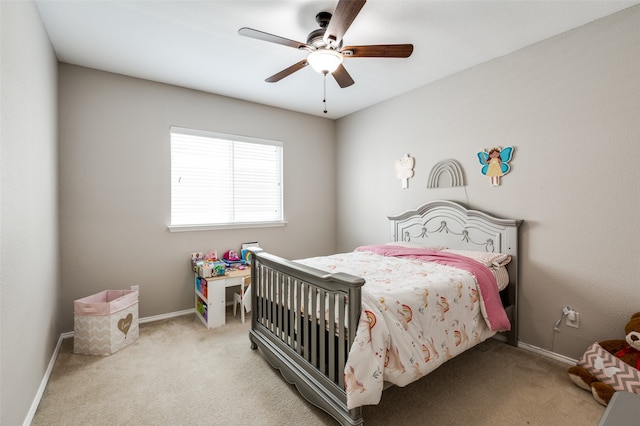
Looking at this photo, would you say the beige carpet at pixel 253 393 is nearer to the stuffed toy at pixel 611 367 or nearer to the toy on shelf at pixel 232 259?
the stuffed toy at pixel 611 367

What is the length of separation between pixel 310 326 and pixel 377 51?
1867 mm

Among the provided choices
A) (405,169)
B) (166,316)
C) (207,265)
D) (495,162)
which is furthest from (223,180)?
(495,162)

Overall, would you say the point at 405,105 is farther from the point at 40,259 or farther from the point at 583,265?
the point at 40,259

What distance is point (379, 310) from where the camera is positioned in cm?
164

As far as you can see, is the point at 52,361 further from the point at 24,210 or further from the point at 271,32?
the point at 271,32

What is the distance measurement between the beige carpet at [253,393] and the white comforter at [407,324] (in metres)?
0.29

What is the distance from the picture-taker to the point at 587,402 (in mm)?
1911

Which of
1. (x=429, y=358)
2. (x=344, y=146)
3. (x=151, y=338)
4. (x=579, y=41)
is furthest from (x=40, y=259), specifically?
(x=579, y=41)

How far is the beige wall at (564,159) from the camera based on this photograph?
2.15 m

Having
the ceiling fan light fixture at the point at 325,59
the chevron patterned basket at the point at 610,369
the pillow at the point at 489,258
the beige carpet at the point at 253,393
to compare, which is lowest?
the beige carpet at the point at 253,393

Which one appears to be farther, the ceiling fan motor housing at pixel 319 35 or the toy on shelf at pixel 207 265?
the toy on shelf at pixel 207 265

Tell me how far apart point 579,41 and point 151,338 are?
4.36 metres

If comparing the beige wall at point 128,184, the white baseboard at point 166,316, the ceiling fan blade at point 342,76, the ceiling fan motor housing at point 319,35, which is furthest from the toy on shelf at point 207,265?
the ceiling fan motor housing at point 319,35

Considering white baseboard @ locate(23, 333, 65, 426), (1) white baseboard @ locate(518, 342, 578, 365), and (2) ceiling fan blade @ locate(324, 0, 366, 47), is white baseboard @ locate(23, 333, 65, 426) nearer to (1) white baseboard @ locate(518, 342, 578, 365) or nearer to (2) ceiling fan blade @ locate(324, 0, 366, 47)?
(2) ceiling fan blade @ locate(324, 0, 366, 47)
